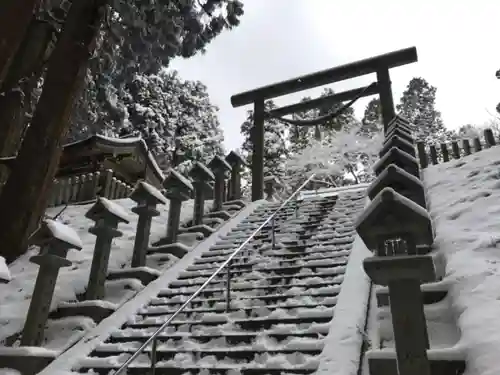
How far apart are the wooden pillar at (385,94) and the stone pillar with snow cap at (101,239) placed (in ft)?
21.1

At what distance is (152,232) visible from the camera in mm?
7453

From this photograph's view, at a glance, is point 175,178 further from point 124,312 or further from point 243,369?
point 243,369

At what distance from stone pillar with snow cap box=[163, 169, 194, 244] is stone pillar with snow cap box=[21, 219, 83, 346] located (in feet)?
6.83

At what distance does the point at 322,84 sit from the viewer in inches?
424

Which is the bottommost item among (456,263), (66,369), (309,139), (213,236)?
(66,369)

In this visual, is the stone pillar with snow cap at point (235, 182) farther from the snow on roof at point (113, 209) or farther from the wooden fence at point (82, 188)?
the snow on roof at point (113, 209)

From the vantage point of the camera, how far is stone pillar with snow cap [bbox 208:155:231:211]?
8750 mm

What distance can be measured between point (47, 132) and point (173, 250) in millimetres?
2668

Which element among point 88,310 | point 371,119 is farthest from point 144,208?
point 371,119

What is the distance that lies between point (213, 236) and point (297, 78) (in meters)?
5.29

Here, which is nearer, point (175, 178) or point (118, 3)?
point (175, 178)

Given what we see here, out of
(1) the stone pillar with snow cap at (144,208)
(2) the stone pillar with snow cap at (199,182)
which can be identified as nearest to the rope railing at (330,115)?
(2) the stone pillar with snow cap at (199,182)

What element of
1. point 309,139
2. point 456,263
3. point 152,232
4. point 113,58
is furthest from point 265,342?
point 309,139

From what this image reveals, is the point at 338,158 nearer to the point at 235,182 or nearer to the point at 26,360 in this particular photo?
the point at 235,182
